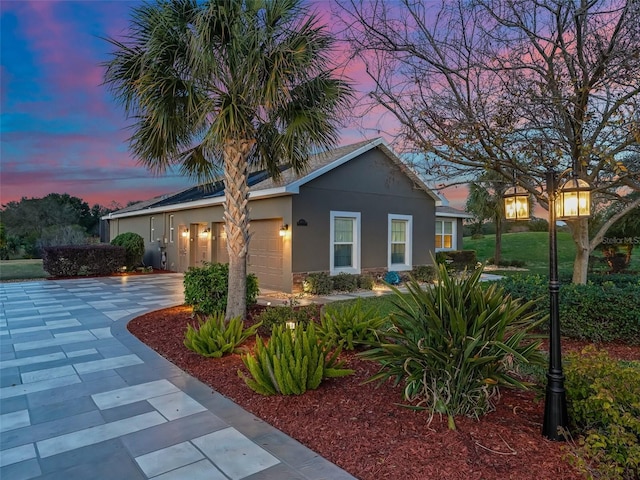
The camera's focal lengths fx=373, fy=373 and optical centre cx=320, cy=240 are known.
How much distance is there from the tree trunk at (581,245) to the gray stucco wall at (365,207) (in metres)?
4.88

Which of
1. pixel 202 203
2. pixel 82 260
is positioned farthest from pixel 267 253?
pixel 82 260

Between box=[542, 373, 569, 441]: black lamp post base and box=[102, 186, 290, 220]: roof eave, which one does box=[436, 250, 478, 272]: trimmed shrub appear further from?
box=[542, 373, 569, 441]: black lamp post base

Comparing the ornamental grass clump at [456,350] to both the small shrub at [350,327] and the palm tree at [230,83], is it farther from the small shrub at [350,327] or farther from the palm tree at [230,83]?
the palm tree at [230,83]

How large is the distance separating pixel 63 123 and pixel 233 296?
11.1 meters

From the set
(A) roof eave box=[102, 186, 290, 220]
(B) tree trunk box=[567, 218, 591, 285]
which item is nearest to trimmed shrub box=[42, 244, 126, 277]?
(A) roof eave box=[102, 186, 290, 220]

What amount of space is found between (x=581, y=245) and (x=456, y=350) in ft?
15.6

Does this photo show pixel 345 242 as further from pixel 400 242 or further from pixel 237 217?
pixel 237 217

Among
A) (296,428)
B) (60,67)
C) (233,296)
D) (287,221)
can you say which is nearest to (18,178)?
(60,67)

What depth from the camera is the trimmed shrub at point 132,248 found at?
16859 millimetres

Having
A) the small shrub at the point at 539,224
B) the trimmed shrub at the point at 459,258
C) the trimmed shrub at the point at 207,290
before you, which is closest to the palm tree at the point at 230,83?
the trimmed shrub at the point at 207,290

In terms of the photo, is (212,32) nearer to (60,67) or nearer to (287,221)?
(287,221)

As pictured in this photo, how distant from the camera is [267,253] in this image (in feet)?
39.8

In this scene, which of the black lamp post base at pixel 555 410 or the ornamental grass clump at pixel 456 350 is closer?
the black lamp post base at pixel 555 410

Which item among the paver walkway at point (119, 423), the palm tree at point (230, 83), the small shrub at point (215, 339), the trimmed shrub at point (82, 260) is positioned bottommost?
the paver walkway at point (119, 423)
